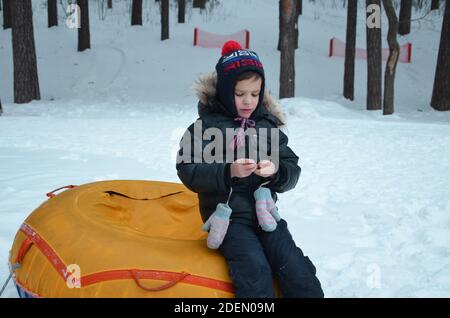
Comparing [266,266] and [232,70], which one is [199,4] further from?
[266,266]

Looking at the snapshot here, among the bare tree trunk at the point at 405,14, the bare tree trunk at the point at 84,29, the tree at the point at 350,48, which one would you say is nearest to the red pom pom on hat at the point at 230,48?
the tree at the point at 350,48

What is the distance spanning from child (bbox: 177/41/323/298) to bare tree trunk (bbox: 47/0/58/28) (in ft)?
66.8

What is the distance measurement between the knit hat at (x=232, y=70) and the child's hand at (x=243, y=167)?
421 mm

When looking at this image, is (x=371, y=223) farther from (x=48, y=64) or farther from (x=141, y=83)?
(x=48, y=64)

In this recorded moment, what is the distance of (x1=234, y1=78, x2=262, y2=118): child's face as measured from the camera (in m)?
2.54

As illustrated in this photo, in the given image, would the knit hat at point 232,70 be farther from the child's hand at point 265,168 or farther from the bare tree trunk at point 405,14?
the bare tree trunk at point 405,14

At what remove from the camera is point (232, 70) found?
2.51m

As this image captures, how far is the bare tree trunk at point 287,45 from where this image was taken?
11.3 m

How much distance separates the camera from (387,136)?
25.0 feet

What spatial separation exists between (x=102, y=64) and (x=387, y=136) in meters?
13.6

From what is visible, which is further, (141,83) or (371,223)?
(141,83)

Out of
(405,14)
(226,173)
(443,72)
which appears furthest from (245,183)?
(405,14)

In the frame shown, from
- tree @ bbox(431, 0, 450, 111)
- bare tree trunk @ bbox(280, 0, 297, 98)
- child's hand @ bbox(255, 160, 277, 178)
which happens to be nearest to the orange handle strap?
child's hand @ bbox(255, 160, 277, 178)
